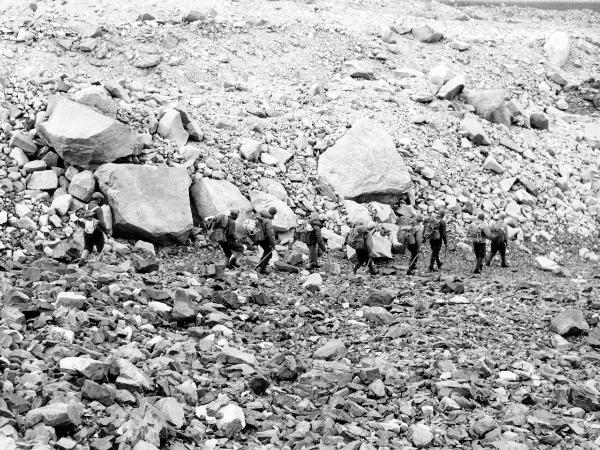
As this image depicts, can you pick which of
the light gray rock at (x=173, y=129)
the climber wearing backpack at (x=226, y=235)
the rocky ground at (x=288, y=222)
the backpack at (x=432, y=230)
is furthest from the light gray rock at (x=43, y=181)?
the backpack at (x=432, y=230)

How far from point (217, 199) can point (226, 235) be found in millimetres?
1604

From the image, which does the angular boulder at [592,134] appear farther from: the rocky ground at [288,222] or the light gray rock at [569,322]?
the light gray rock at [569,322]

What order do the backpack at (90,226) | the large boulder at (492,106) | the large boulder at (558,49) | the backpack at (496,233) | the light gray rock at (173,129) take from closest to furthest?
the backpack at (90,226) → the backpack at (496,233) → the light gray rock at (173,129) → the large boulder at (492,106) → the large boulder at (558,49)

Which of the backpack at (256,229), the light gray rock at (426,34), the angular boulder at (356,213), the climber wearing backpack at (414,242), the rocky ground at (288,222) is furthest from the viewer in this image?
the light gray rock at (426,34)

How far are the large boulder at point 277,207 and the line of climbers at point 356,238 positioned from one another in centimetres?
25

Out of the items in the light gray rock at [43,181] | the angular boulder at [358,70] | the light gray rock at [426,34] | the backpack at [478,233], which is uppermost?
the light gray rock at [426,34]

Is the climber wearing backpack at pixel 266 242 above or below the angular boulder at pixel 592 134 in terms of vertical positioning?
above

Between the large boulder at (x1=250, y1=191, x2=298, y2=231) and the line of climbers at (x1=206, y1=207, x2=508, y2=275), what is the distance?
0.25 meters

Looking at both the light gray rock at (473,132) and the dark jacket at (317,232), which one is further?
the light gray rock at (473,132)

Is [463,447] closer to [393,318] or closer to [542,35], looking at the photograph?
[393,318]

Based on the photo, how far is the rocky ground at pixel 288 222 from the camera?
900cm

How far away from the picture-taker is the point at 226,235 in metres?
15.1

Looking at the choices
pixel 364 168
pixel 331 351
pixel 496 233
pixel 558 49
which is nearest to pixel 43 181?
pixel 364 168

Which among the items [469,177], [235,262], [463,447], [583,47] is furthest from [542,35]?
[463,447]
